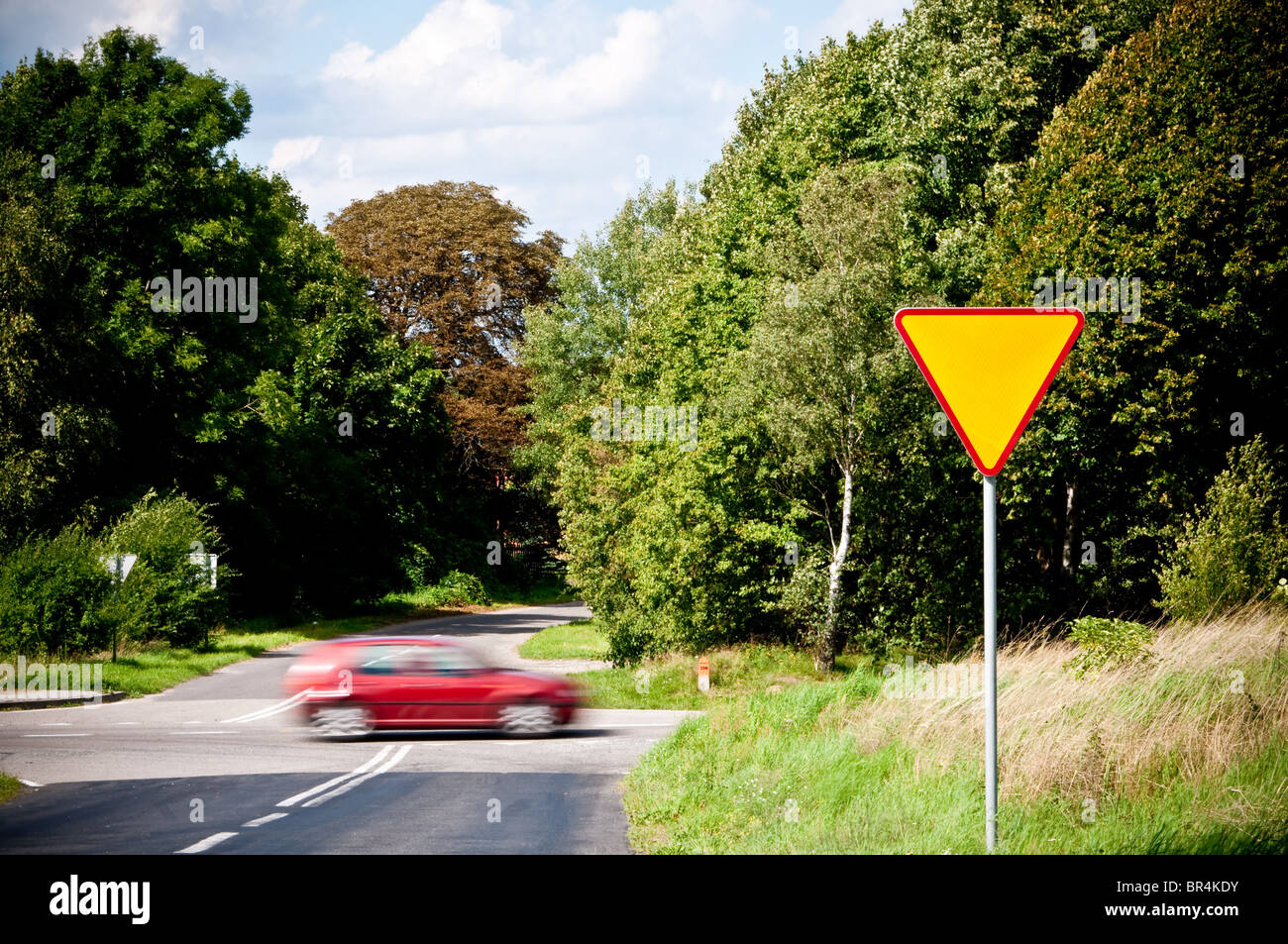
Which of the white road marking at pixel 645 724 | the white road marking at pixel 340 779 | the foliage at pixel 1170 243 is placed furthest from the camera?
the foliage at pixel 1170 243

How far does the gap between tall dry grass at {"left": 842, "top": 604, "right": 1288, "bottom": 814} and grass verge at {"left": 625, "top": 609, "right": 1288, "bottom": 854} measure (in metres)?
0.01

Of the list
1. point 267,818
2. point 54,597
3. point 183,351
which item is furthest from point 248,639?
point 267,818

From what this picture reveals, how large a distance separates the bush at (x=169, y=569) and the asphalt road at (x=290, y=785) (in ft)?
26.8

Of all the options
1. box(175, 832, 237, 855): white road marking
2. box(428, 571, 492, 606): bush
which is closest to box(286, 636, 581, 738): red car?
box(175, 832, 237, 855): white road marking

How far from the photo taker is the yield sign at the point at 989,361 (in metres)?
5.35

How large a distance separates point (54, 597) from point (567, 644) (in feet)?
48.0

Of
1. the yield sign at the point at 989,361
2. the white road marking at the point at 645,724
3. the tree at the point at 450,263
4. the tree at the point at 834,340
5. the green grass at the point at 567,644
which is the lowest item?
the green grass at the point at 567,644

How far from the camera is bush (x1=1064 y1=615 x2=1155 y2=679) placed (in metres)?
9.14

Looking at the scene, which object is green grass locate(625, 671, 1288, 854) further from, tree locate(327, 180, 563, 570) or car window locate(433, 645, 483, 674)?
tree locate(327, 180, 563, 570)

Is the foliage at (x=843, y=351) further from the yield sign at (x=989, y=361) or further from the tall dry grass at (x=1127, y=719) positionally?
the yield sign at (x=989, y=361)

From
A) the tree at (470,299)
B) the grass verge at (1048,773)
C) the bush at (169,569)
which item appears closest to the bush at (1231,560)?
the grass verge at (1048,773)

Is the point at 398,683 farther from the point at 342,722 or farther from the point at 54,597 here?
the point at 54,597

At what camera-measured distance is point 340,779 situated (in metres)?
12.4
